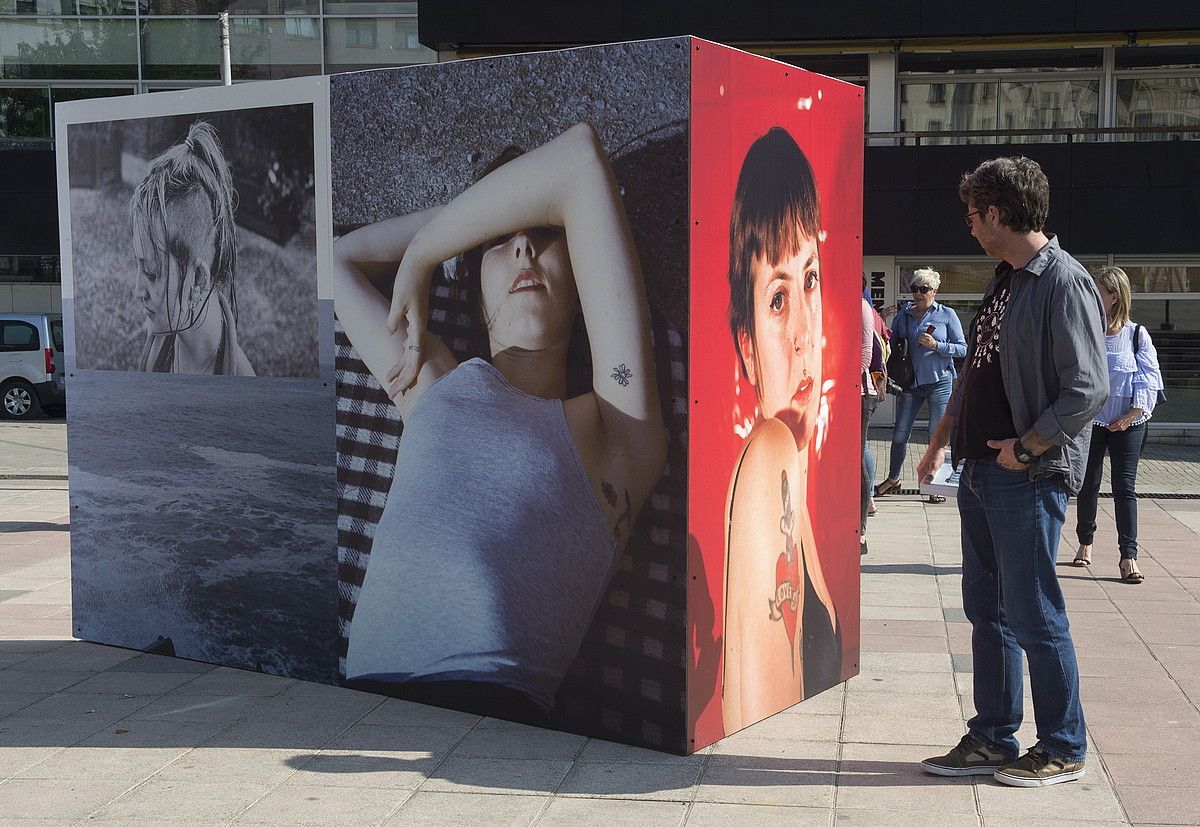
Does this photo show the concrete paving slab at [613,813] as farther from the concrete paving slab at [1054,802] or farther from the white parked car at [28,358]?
the white parked car at [28,358]

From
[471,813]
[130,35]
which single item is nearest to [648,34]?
[130,35]

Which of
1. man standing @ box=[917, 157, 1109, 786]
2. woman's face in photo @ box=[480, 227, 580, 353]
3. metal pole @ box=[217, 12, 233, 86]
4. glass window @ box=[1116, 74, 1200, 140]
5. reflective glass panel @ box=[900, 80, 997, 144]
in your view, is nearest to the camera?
man standing @ box=[917, 157, 1109, 786]

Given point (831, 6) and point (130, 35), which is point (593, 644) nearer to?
point (831, 6)

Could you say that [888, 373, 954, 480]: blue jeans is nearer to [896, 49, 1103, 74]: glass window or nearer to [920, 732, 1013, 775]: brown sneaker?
[920, 732, 1013, 775]: brown sneaker

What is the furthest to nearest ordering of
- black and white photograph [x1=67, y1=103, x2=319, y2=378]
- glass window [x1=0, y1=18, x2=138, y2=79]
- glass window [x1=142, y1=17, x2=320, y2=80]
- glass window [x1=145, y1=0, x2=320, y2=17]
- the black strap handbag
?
1. glass window [x1=0, y1=18, x2=138, y2=79]
2. glass window [x1=142, y1=17, x2=320, y2=80]
3. glass window [x1=145, y1=0, x2=320, y2=17]
4. the black strap handbag
5. black and white photograph [x1=67, y1=103, x2=319, y2=378]

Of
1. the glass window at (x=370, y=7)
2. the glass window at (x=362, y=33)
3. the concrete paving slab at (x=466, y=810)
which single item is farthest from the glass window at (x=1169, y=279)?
the concrete paving slab at (x=466, y=810)

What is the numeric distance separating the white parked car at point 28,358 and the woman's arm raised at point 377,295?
1702cm

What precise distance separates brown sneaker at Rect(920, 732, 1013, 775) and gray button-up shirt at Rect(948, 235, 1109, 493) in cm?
95

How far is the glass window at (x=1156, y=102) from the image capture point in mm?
18312

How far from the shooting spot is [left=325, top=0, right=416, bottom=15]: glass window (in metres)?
22.5

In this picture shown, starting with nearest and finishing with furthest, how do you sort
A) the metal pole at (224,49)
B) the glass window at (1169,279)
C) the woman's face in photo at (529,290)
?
the woman's face in photo at (529,290) → the metal pole at (224,49) → the glass window at (1169,279)

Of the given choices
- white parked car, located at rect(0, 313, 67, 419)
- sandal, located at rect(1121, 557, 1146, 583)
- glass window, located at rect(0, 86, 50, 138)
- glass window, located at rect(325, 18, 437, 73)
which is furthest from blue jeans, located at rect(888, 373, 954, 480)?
glass window, located at rect(0, 86, 50, 138)

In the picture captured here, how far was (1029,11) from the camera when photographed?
17.6 metres

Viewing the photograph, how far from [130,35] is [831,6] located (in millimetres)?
12269
